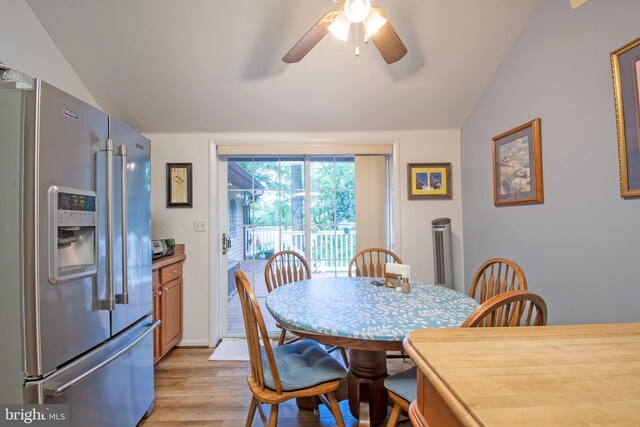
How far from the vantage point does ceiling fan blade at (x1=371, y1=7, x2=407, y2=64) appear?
4.66 ft

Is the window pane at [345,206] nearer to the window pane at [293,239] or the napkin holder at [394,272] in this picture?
the window pane at [293,239]

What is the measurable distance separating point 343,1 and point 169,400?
260cm

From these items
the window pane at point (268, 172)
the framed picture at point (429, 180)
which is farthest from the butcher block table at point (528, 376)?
the window pane at point (268, 172)

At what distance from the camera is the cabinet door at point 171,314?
7.35 ft

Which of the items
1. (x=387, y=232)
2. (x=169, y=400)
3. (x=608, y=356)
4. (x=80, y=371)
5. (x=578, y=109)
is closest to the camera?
(x=608, y=356)

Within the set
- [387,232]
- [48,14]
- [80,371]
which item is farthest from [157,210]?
[387,232]

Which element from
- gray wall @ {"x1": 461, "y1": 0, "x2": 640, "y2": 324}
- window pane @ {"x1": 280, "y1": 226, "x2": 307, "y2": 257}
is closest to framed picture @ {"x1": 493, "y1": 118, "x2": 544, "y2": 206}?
gray wall @ {"x1": 461, "y1": 0, "x2": 640, "y2": 324}

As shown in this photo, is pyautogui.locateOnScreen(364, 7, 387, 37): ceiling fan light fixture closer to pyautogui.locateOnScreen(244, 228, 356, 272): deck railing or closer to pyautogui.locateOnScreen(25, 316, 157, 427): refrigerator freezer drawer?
pyautogui.locateOnScreen(244, 228, 356, 272): deck railing

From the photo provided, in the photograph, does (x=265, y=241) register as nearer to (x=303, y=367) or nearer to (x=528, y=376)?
(x=303, y=367)

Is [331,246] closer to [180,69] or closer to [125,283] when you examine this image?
[125,283]

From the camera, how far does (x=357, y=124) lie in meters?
2.63

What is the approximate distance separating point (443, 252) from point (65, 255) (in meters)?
2.58

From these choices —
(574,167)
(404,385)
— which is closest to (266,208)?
(404,385)

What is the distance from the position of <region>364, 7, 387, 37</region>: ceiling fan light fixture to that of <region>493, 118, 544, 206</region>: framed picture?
123 centimetres
